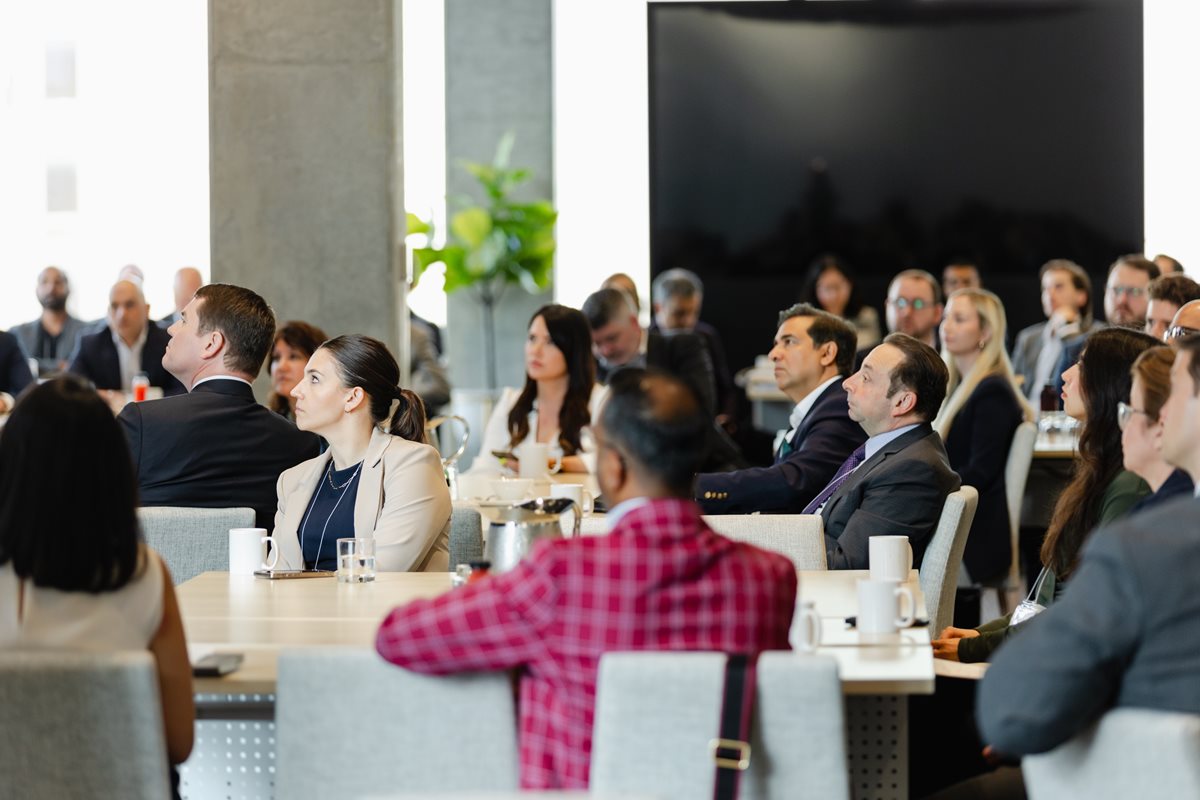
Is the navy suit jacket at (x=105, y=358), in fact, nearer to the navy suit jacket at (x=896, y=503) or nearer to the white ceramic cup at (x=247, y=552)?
the white ceramic cup at (x=247, y=552)

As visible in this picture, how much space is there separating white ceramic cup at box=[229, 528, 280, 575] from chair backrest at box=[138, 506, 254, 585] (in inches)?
8.5

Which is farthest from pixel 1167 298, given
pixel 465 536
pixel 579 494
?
pixel 465 536

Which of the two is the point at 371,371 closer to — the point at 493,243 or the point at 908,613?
the point at 908,613

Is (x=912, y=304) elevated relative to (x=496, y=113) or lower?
lower

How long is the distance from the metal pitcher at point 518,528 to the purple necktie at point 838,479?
139 centimetres

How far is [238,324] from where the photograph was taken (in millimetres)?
4062

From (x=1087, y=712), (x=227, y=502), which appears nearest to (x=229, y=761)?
(x=227, y=502)

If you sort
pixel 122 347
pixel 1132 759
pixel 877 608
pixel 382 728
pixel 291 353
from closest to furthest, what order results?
pixel 1132 759
pixel 382 728
pixel 877 608
pixel 291 353
pixel 122 347

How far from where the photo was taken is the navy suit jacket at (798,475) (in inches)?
172

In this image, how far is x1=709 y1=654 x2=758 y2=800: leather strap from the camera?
6.39 feet

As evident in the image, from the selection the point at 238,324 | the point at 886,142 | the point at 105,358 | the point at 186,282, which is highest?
the point at 886,142

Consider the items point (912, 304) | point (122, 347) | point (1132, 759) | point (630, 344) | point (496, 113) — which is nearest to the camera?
point (1132, 759)

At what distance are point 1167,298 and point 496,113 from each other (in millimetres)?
6390

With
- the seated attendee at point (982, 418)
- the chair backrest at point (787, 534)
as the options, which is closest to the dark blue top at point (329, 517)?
the chair backrest at point (787, 534)
